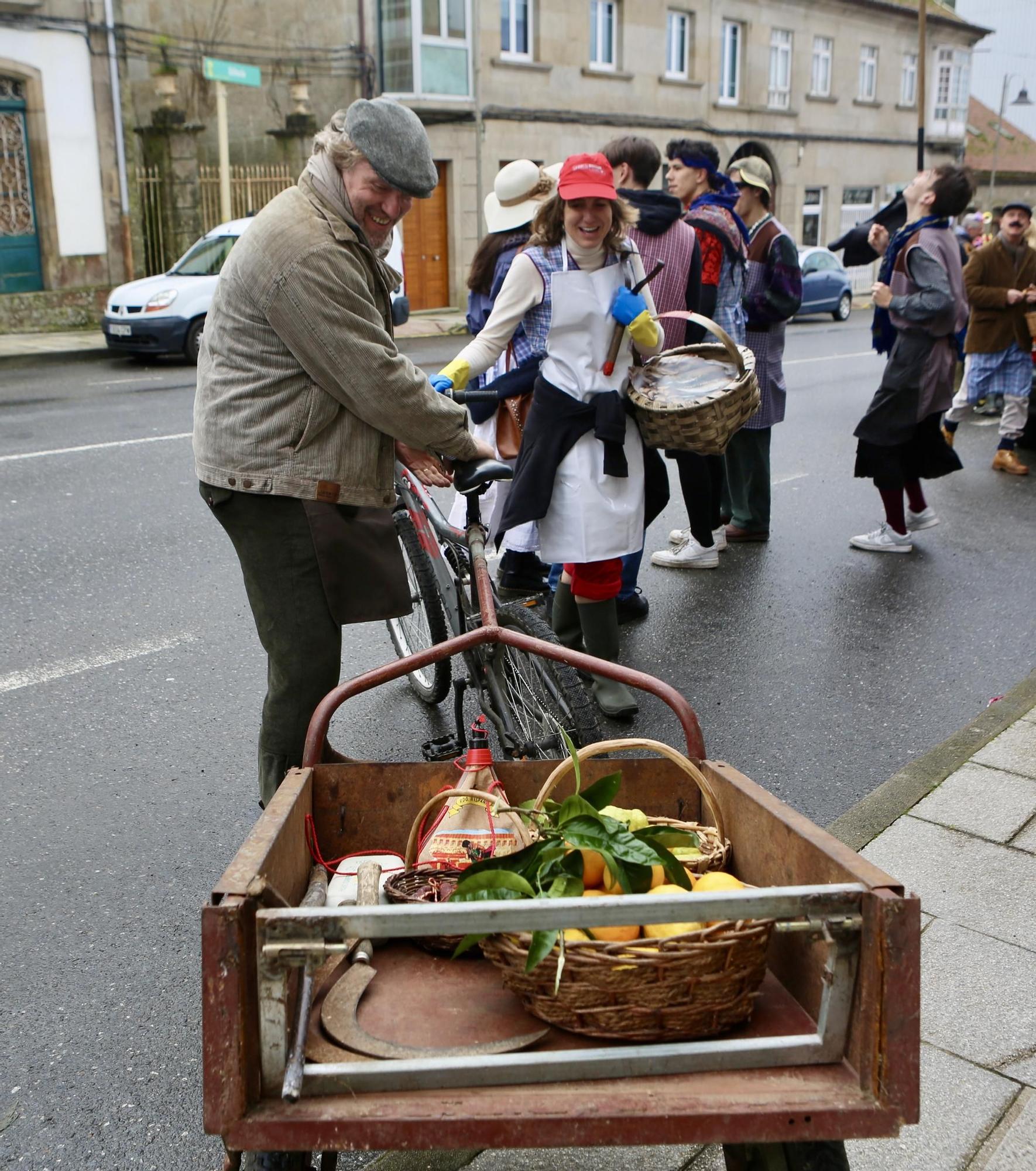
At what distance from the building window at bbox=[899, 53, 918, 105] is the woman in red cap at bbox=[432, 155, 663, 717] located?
40221 mm

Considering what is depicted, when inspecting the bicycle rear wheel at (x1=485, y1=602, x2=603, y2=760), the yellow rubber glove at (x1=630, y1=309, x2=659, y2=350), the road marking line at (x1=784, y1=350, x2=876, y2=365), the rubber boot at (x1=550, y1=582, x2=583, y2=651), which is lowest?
the road marking line at (x1=784, y1=350, x2=876, y2=365)

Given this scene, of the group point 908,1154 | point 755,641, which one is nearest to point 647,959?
point 908,1154

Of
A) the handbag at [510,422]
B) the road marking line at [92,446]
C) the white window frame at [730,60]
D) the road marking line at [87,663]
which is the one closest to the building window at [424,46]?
the white window frame at [730,60]

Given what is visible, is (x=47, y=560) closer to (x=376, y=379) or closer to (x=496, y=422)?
(x=496, y=422)

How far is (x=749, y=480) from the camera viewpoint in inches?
297

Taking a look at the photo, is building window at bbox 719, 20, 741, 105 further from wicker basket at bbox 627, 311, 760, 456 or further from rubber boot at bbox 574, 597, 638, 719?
rubber boot at bbox 574, 597, 638, 719

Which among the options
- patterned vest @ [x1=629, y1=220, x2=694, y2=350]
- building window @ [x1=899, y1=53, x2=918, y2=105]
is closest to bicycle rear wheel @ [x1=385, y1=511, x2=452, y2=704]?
patterned vest @ [x1=629, y1=220, x2=694, y2=350]

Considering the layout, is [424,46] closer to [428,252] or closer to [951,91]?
[428,252]

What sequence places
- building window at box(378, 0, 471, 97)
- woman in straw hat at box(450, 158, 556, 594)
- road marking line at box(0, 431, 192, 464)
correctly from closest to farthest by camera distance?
woman in straw hat at box(450, 158, 556, 594) < road marking line at box(0, 431, 192, 464) < building window at box(378, 0, 471, 97)

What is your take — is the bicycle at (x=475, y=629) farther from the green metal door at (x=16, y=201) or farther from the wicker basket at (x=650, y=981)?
the green metal door at (x=16, y=201)

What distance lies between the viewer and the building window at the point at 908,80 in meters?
40.2

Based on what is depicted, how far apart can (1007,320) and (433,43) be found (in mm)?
18799

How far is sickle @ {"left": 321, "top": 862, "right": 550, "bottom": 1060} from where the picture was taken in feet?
6.32

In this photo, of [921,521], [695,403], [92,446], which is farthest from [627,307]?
[92,446]
